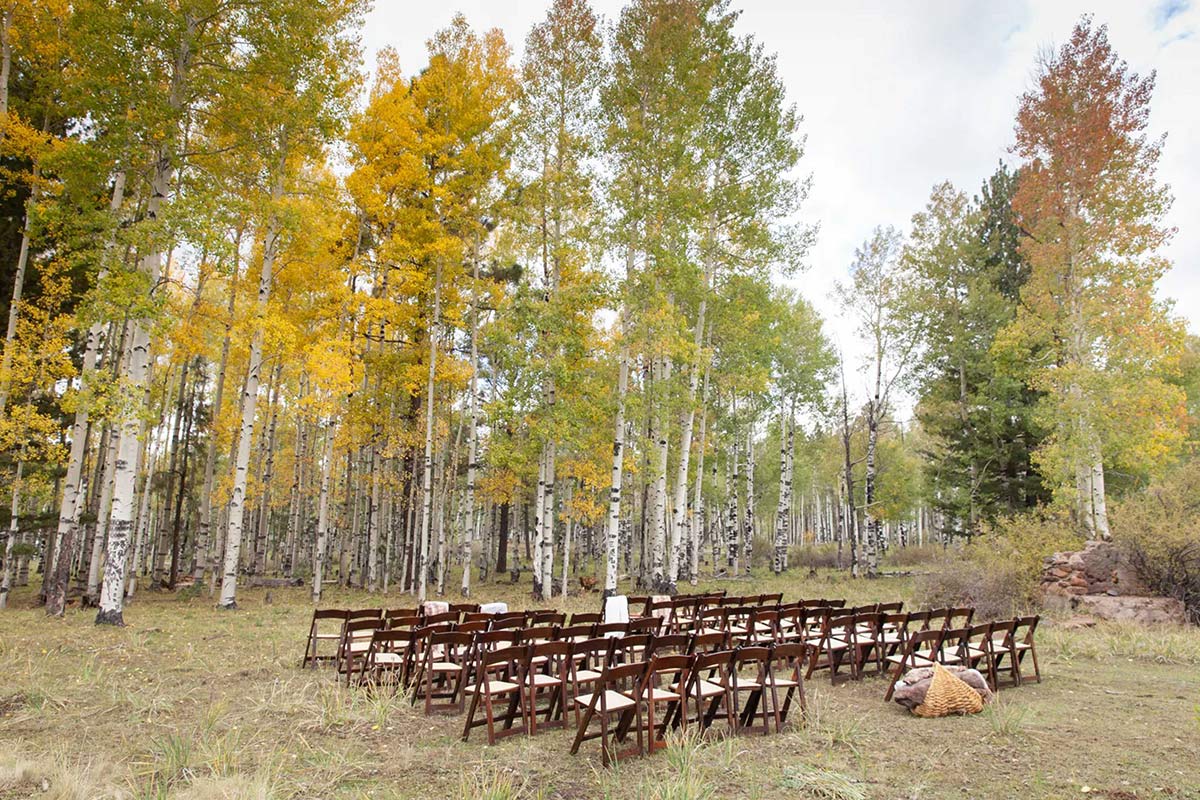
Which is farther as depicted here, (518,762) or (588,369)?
(588,369)

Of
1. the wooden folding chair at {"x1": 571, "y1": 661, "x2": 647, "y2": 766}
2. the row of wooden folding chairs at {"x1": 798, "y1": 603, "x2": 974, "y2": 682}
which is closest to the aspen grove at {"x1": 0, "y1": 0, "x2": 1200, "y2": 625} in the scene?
→ the row of wooden folding chairs at {"x1": 798, "y1": 603, "x2": 974, "y2": 682}

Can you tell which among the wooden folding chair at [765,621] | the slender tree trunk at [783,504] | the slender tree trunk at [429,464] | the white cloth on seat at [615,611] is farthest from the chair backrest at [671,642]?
the slender tree trunk at [783,504]

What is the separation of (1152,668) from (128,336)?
20804mm

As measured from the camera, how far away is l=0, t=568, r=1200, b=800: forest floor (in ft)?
13.7

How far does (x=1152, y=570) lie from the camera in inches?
490

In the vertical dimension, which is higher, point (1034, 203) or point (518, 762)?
point (1034, 203)

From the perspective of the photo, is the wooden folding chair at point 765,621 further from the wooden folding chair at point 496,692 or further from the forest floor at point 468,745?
the wooden folding chair at point 496,692

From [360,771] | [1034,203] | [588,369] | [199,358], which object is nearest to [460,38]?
[588,369]

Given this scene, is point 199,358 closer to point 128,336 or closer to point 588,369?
point 128,336

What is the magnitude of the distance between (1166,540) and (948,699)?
9.39m

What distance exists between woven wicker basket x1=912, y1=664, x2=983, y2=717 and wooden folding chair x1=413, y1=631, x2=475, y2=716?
14.2 feet

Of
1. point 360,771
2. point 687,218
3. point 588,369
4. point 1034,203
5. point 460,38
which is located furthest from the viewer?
point 588,369

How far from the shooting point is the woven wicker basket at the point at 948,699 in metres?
6.17

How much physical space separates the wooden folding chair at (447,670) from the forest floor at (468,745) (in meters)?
0.26
